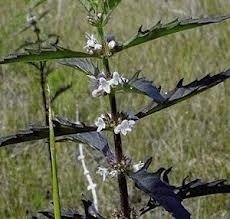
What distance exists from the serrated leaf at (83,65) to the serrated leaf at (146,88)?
85 millimetres

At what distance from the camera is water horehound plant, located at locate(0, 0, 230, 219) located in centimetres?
119

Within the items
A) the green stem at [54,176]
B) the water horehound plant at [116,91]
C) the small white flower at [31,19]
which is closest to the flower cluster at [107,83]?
the water horehound plant at [116,91]

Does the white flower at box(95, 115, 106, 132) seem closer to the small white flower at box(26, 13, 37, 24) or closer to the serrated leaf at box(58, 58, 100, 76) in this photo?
the serrated leaf at box(58, 58, 100, 76)

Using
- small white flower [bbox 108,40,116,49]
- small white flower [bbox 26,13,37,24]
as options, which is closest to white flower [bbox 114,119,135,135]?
small white flower [bbox 108,40,116,49]

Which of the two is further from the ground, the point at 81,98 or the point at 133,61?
the point at 133,61

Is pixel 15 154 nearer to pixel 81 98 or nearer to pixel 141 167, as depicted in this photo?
pixel 81 98

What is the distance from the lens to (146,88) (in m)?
1.21

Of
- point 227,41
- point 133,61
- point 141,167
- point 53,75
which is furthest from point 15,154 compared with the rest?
point 141,167

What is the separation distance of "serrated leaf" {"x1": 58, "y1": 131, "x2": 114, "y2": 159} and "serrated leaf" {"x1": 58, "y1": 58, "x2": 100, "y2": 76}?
0.14 meters

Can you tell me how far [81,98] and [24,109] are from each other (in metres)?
0.33

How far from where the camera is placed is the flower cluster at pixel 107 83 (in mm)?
1250

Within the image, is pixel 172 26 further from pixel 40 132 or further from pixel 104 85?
pixel 40 132

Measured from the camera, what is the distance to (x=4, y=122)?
151 inches

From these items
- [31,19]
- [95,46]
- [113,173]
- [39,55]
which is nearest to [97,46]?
[95,46]
